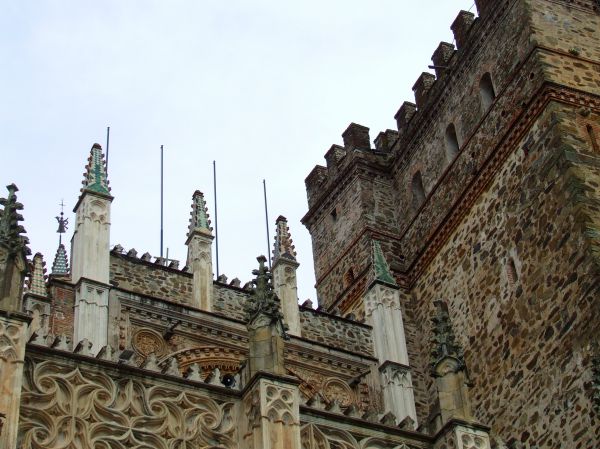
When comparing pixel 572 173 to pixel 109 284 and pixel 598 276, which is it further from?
pixel 109 284

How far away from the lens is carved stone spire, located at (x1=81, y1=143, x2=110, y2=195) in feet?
71.2

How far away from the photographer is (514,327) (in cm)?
2181

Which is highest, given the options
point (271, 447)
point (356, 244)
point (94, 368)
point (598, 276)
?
point (356, 244)

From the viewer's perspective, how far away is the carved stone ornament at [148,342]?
68.2ft

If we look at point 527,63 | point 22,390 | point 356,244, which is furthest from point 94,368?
point 356,244

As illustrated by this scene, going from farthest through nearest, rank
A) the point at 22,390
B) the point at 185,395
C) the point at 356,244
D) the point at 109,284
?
the point at 356,244 < the point at 109,284 < the point at 185,395 < the point at 22,390

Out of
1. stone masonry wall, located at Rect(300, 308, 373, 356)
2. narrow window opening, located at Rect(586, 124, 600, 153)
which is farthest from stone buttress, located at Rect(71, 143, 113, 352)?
narrow window opening, located at Rect(586, 124, 600, 153)

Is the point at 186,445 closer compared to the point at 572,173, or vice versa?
the point at 186,445

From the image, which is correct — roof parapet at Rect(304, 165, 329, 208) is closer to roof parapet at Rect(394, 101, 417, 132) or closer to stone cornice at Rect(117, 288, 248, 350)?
roof parapet at Rect(394, 101, 417, 132)

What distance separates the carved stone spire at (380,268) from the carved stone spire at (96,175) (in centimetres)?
607

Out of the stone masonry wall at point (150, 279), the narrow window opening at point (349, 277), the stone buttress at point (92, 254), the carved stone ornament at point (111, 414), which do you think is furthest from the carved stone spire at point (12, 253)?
the narrow window opening at point (349, 277)

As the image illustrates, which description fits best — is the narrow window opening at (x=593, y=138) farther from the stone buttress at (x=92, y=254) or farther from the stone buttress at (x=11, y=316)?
the stone buttress at (x=11, y=316)

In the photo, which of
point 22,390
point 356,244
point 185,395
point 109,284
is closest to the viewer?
point 22,390

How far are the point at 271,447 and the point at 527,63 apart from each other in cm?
1382
